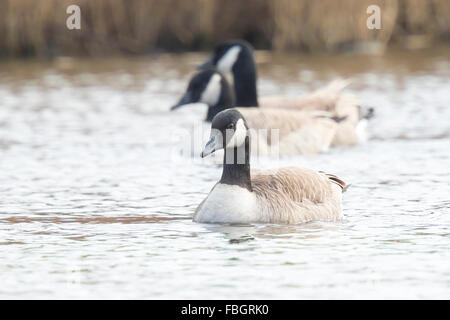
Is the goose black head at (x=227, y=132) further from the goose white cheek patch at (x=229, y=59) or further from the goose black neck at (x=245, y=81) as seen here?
the goose white cheek patch at (x=229, y=59)

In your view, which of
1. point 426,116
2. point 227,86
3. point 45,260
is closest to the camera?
point 45,260

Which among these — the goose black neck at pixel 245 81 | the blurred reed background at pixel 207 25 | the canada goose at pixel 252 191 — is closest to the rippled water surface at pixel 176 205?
the canada goose at pixel 252 191

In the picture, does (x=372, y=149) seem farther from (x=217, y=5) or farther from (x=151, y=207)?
(x=217, y=5)

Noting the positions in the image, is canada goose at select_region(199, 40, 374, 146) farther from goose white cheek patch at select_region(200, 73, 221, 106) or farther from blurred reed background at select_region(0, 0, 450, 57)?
blurred reed background at select_region(0, 0, 450, 57)

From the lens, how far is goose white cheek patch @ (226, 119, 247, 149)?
9164 mm

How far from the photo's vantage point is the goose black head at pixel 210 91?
13984 mm

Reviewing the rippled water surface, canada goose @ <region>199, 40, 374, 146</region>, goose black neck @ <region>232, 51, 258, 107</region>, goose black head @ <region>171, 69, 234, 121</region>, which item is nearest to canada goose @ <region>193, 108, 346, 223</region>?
the rippled water surface

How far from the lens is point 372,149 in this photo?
13656 mm

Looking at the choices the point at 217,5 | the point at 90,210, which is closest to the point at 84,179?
the point at 90,210

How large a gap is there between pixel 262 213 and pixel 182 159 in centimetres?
399

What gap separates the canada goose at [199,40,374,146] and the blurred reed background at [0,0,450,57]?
601 cm

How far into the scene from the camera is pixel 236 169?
898 cm

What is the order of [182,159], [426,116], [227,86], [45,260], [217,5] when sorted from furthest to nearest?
[217,5], [426,116], [227,86], [182,159], [45,260]

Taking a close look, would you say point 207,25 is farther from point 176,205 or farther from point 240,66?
point 176,205
